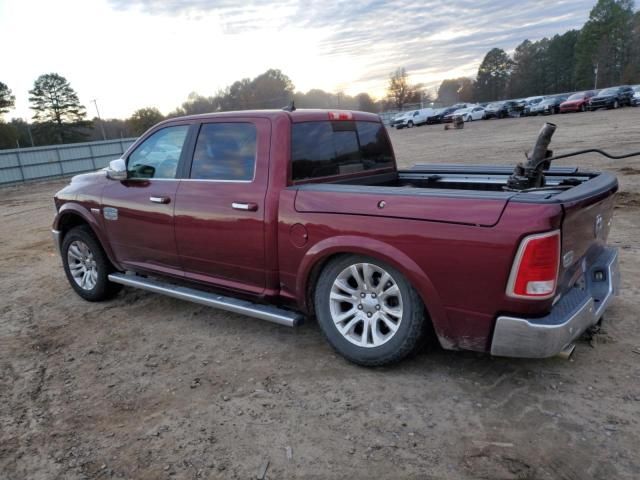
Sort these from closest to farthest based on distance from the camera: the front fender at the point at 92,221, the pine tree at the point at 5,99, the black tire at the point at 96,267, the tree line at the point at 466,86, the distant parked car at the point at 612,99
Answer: the front fender at the point at 92,221
the black tire at the point at 96,267
the distant parked car at the point at 612,99
the pine tree at the point at 5,99
the tree line at the point at 466,86

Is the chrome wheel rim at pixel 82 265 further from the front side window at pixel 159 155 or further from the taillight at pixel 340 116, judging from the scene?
the taillight at pixel 340 116

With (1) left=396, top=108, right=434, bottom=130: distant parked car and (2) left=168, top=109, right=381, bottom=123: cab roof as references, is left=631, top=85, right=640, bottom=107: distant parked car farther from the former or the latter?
(2) left=168, top=109, right=381, bottom=123: cab roof

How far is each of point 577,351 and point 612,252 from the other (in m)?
0.78

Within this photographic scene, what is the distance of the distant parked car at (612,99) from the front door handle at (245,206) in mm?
41360

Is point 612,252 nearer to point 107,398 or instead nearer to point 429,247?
point 429,247

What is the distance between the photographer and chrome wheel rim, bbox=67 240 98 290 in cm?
535

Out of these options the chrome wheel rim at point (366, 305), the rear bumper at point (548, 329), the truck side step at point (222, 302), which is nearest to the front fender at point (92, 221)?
the truck side step at point (222, 302)

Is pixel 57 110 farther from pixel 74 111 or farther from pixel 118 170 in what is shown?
pixel 118 170

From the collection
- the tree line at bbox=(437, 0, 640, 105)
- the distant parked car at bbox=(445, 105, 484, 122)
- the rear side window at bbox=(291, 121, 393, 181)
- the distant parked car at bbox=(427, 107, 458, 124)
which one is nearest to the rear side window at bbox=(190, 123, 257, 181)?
the rear side window at bbox=(291, 121, 393, 181)

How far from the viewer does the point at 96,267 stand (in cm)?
529

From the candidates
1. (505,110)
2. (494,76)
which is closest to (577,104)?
(505,110)

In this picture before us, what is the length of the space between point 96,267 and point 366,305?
3.26 meters

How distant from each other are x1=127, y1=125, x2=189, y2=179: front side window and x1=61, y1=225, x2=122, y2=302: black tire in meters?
0.98

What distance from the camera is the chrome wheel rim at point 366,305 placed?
3.34 meters
